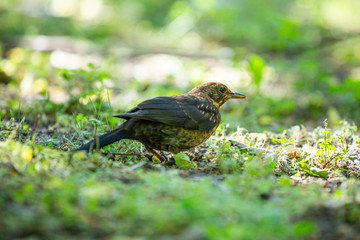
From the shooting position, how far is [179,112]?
4.29 metres

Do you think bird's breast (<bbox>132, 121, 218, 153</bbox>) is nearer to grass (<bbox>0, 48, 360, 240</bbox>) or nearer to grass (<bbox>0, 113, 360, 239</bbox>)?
grass (<bbox>0, 48, 360, 240</bbox>)

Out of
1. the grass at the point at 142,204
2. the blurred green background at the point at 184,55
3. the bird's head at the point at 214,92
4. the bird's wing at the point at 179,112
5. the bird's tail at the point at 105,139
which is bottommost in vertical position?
the grass at the point at 142,204

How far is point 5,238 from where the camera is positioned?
225cm

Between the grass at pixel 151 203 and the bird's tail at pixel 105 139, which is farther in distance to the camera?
the bird's tail at pixel 105 139

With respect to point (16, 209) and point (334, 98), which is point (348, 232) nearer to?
point (16, 209)

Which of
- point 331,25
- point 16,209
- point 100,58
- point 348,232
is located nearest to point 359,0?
point 331,25

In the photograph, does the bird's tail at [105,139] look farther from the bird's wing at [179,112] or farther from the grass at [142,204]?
the grass at [142,204]

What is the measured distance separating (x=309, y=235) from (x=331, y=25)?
1043 cm

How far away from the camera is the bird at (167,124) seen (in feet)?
13.1

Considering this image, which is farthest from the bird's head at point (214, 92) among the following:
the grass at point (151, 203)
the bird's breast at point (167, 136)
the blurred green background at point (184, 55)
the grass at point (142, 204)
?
the grass at point (142, 204)

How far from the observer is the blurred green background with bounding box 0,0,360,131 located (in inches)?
265

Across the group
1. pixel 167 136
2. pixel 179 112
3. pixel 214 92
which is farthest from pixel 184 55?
pixel 167 136

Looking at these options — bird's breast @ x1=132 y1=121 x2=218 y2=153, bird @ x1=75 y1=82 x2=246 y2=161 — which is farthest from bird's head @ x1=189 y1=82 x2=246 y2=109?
bird's breast @ x1=132 y1=121 x2=218 y2=153

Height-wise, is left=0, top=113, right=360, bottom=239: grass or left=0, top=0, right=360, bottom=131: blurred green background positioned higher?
left=0, top=0, right=360, bottom=131: blurred green background
